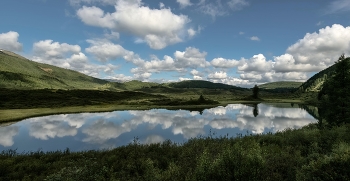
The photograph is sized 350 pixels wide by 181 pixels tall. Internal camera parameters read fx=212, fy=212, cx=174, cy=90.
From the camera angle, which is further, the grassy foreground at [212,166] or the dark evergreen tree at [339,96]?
the dark evergreen tree at [339,96]

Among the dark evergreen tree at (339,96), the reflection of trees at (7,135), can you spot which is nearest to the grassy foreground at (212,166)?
the dark evergreen tree at (339,96)

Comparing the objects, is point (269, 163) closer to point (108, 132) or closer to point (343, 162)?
point (343, 162)

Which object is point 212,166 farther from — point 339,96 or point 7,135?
point 7,135

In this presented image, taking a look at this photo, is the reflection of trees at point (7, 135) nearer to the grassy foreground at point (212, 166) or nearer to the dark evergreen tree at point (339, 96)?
the grassy foreground at point (212, 166)

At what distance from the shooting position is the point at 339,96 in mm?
29469

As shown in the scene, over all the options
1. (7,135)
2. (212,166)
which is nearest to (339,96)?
(212,166)

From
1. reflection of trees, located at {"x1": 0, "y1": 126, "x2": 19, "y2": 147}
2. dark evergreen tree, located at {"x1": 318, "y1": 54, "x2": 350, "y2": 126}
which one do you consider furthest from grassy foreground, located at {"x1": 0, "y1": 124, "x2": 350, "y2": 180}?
reflection of trees, located at {"x1": 0, "y1": 126, "x2": 19, "y2": 147}

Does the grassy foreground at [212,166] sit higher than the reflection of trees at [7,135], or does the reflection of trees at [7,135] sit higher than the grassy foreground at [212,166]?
the grassy foreground at [212,166]

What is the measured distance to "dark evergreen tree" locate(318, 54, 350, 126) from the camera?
28828mm

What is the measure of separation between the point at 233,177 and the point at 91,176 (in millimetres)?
6315

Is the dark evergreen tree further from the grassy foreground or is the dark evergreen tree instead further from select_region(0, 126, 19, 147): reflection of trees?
select_region(0, 126, 19, 147): reflection of trees

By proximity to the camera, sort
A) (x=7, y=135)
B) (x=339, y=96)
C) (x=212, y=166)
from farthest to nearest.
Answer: (x=7, y=135), (x=339, y=96), (x=212, y=166)

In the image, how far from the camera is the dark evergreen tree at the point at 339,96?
2883cm

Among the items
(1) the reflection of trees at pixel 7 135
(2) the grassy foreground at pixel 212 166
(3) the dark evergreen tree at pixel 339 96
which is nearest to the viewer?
(2) the grassy foreground at pixel 212 166
